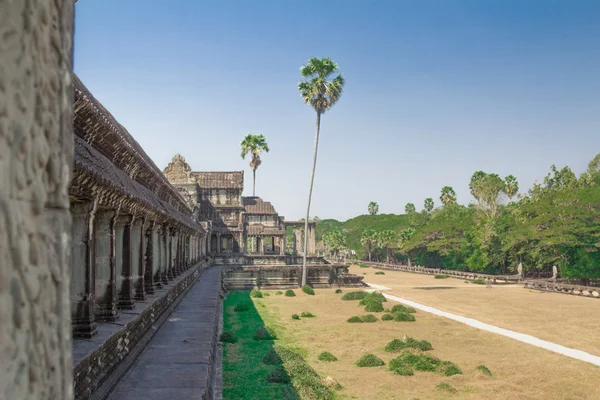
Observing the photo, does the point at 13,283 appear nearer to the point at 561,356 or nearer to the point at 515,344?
the point at 561,356

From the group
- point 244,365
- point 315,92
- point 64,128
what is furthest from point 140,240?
point 315,92

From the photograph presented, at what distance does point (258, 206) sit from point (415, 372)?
53792 millimetres

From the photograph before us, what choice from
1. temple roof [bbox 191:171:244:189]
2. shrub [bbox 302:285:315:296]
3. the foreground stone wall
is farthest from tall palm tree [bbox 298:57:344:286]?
the foreground stone wall

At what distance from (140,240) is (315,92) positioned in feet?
98.8

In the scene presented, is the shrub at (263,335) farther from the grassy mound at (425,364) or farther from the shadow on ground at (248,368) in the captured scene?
the grassy mound at (425,364)

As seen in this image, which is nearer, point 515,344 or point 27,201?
point 27,201

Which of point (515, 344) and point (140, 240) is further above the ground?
point (140, 240)

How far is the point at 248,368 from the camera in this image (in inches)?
524

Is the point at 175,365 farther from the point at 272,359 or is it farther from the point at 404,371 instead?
the point at 404,371

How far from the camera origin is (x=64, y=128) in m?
1.30

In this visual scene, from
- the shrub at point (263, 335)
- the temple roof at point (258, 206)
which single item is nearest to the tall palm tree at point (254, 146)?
the temple roof at point (258, 206)

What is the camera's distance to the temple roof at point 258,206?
65.4 meters

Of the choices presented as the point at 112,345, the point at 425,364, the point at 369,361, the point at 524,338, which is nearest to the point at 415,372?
the point at 425,364

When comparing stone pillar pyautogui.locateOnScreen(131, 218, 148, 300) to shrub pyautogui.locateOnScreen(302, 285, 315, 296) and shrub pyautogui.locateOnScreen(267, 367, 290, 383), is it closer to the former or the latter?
shrub pyautogui.locateOnScreen(267, 367, 290, 383)
